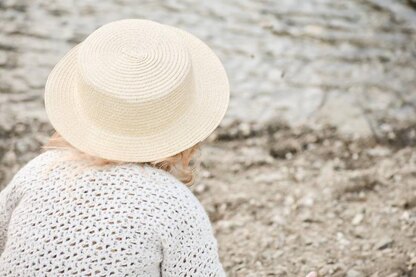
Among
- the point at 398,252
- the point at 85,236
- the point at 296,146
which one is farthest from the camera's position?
the point at 296,146

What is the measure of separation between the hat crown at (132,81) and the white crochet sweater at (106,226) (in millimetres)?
117

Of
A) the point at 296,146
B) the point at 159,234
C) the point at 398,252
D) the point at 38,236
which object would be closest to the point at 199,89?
the point at 159,234

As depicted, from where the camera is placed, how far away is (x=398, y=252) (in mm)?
2643

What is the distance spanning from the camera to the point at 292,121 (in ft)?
11.1

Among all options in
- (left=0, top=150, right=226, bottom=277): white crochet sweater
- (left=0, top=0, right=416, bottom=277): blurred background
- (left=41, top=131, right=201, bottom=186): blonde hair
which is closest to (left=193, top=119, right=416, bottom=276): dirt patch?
(left=0, top=0, right=416, bottom=277): blurred background

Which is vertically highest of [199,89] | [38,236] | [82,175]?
[199,89]

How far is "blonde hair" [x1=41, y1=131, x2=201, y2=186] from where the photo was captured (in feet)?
5.34

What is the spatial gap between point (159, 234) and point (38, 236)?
277mm

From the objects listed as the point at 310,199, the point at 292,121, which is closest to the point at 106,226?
the point at 310,199

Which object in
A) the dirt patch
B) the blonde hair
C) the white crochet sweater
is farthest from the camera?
the dirt patch

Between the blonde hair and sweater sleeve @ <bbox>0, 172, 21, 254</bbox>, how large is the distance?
119 mm

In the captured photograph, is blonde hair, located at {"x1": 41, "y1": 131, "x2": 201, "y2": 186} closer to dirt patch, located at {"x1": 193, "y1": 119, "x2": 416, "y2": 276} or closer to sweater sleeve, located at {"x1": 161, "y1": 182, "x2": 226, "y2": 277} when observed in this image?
sweater sleeve, located at {"x1": 161, "y1": 182, "x2": 226, "y2": 277}

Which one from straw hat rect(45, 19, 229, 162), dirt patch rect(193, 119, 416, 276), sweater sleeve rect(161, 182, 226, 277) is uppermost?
straw hat rect(45, 19, 229, 162)

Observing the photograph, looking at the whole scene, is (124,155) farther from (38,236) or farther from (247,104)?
(247,104)
